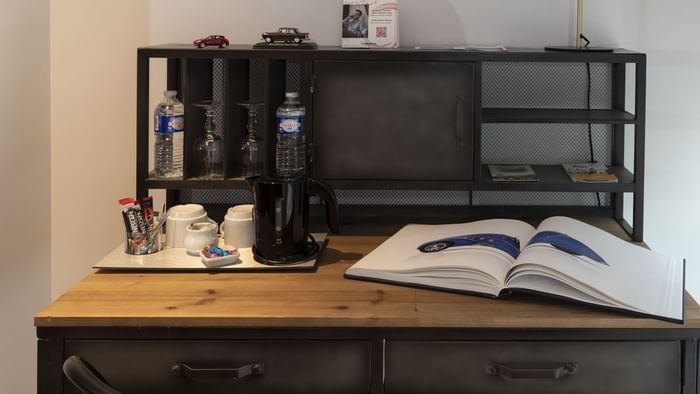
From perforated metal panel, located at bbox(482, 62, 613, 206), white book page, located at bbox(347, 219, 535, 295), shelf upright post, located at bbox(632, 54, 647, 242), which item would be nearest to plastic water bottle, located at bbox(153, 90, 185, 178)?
white book page, located at bbox(347, 219, 535, 295)

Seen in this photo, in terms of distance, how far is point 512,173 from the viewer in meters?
2.18

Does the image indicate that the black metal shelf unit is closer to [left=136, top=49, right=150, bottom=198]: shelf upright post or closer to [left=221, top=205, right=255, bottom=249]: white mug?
[left=136, top=49, right=150, bottom=198]: shelf upright post

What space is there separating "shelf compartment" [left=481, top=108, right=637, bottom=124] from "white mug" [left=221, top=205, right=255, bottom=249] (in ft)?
2.00

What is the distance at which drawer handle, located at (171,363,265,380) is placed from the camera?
1590 millimetres

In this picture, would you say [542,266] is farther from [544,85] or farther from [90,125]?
[90,125]

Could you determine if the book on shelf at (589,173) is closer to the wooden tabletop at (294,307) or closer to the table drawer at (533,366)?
the wooden tabletop at (294,307)

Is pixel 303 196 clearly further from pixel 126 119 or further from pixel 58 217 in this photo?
pixel 58 217

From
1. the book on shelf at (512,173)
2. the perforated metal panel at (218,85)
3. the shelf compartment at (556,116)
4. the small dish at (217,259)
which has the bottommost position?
the small dish at (217,259)

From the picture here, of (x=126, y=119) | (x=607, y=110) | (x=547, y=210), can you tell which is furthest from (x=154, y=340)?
(x=607, y=110)

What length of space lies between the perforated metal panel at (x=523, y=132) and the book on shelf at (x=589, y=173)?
10 cm

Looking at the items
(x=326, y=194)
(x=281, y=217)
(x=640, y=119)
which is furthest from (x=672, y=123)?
(x=281, y=217)

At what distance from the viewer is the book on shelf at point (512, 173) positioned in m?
2.14

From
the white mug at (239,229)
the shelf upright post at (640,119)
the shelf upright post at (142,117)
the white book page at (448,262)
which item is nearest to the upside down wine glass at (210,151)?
the shelf upright post at (142,117)

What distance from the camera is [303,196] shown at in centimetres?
188
